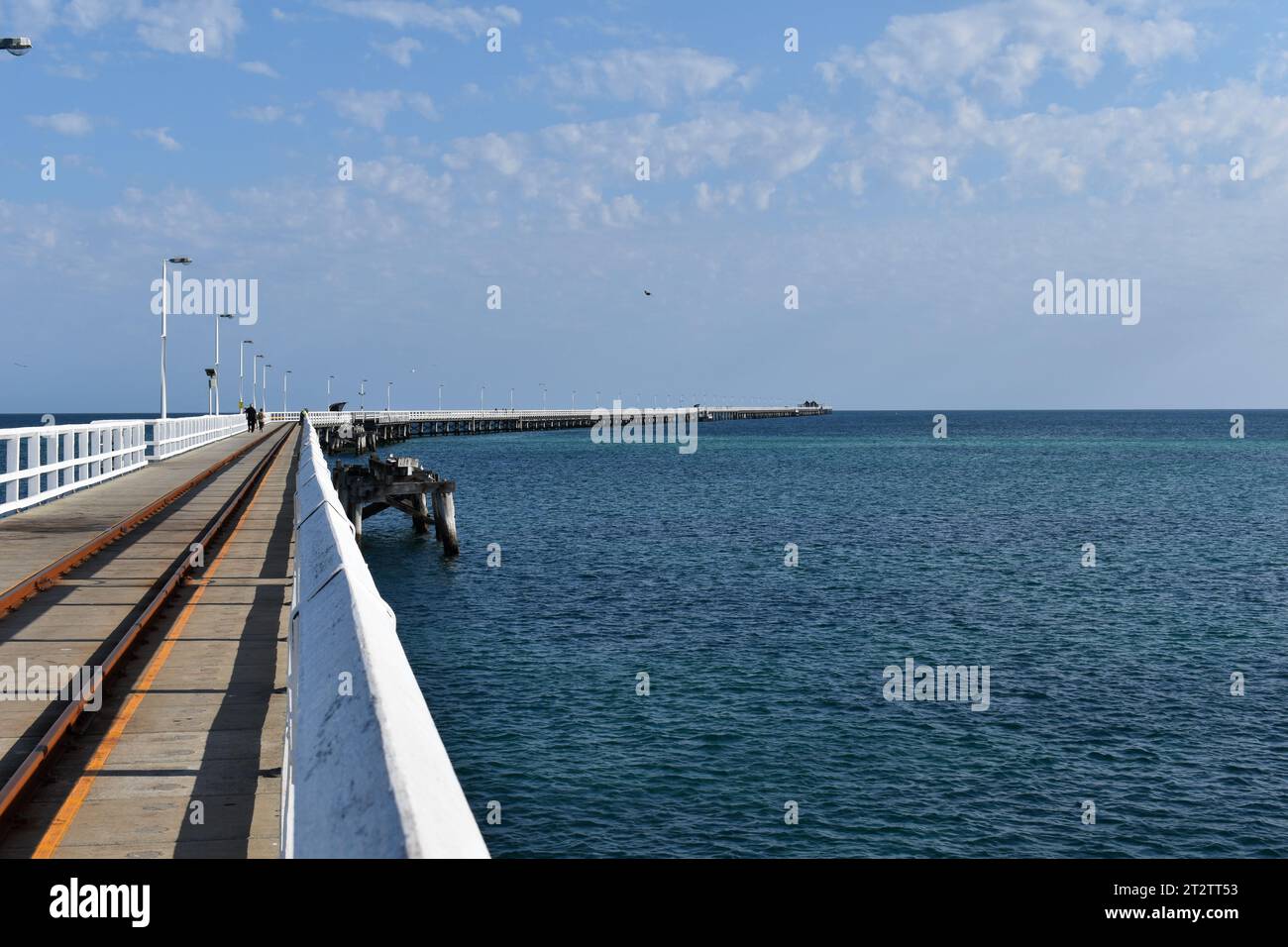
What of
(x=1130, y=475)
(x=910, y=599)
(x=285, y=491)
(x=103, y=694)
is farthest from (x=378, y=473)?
(x=1130, y=475)

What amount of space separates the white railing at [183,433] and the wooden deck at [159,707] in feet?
77.2

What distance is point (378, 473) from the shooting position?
147 ft

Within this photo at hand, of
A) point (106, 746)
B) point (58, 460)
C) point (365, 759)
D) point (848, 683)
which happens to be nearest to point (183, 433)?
point (58, 460)

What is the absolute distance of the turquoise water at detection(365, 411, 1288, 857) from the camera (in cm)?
1491

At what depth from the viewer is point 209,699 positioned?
8.72 meters

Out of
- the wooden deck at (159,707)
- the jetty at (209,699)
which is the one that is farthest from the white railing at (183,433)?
the wooden deck at (159,707)

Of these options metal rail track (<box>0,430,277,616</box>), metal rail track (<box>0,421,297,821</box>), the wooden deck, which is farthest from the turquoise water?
metal rail track (<box>0,430,277,616</box>)

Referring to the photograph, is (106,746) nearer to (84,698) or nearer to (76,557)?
(84,698)

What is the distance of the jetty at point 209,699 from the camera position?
3.10 metres

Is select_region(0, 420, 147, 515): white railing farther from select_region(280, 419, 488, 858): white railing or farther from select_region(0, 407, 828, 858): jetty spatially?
select_region(280, 419, 488, 858): white railing

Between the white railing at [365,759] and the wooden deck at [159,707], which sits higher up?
the white railing at [365,759]

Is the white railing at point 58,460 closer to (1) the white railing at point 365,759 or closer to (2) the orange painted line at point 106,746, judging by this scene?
(2) the orange painted line at point 106,746

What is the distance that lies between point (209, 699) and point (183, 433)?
147 ft
